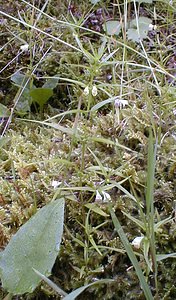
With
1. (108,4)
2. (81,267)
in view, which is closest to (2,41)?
(108,4)

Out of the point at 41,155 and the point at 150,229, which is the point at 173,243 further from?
the point at 41,155

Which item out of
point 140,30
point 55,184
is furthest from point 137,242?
point 140,30

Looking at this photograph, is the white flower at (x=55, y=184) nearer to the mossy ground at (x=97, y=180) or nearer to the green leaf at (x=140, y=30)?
the mossy ground at (x=97, y=180)

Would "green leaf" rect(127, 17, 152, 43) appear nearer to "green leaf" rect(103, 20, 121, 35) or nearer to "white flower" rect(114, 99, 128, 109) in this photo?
"green leaf" rect(103, 20, 121, 35)

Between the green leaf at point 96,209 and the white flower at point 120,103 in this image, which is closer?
the green leaf at point 96,209

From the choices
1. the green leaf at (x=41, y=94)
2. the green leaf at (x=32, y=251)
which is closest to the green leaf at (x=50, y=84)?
the green leaf at (x=41, y=94)

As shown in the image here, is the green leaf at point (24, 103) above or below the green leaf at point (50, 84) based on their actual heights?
below

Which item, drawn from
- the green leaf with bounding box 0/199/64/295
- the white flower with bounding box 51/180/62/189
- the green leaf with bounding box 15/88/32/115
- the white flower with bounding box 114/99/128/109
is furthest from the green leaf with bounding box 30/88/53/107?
the green leaf with bounding box 0/199/64/295
